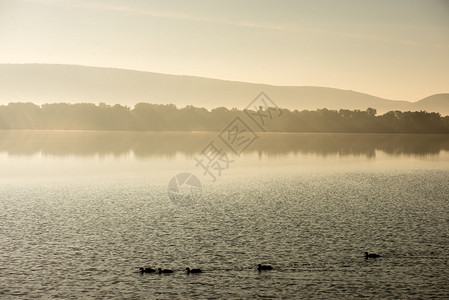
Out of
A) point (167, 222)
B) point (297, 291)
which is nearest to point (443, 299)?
point (297, 291)

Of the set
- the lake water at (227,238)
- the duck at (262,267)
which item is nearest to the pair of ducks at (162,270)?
the lake water at (227,238)

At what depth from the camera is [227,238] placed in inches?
2047

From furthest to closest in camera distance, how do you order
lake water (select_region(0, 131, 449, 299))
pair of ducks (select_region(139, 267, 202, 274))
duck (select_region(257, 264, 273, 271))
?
duck (select_region(257, 264, 273, 271))
pair of ducks (select_region(139, 267, 202, 274))
lake water (select_region(0, 131, 449, 299))

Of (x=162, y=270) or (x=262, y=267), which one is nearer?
(x=162, y=270)

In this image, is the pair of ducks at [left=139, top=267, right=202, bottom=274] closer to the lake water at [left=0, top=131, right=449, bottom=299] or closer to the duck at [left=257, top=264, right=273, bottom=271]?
the lake water at [left=0, top=131, right=449, bottom=299]

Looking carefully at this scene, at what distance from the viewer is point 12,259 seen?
146ft

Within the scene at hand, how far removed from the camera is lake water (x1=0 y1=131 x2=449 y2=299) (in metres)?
38.9

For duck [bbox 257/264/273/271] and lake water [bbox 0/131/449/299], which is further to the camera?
duck [bbox 257/264/273/271]

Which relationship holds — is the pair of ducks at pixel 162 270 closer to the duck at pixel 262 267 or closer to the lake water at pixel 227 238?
the lake water at pixel 227 238

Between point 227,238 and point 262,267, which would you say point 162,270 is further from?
point 227,238

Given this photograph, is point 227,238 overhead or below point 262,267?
overhead

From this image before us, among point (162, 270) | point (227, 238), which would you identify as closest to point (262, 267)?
point (162, 270)

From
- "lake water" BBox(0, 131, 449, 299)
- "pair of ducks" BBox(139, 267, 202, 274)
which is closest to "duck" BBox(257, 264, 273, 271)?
"lake water" BBox(0, 131, 449, 299)

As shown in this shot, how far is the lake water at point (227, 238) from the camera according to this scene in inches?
1533
